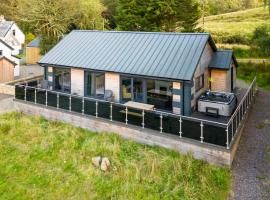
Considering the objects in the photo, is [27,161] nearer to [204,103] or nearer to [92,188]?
[92,188]

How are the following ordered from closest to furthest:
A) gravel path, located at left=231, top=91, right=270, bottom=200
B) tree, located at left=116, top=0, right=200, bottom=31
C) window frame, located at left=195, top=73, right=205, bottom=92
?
gravel path, located at left=231, top=91, right=270, bottom=200, window frame, located at left=195, top=73, right=205, bottom=92, tree, located at left=116, top=0, right=200, bottom=31

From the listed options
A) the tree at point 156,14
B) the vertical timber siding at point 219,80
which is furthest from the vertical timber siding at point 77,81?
the tree at point 156,14

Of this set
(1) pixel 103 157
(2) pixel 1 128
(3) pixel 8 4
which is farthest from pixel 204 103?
(3) pixel 8 4

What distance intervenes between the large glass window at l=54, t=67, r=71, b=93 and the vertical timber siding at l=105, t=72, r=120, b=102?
11.5 ft

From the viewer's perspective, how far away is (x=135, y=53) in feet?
67.3

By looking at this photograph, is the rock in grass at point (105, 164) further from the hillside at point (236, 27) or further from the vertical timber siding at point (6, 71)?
the hillside at point (236, 27)

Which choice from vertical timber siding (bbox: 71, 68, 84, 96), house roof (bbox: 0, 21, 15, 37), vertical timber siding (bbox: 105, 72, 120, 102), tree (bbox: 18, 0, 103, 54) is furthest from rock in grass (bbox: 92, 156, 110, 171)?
house roof (bbox: 0, 21, 15, 37)

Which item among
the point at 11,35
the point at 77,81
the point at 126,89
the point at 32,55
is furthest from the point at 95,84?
the point at 11,35

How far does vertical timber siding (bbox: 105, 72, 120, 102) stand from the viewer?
790 inches

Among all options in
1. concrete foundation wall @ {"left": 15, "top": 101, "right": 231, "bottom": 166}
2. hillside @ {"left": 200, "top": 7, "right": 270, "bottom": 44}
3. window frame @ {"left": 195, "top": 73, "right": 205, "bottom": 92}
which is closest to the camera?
concrete foundation wall @ {"left": 15, "top": 101, "right": 231, "bottom": 166}

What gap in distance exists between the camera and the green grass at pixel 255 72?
103 feet

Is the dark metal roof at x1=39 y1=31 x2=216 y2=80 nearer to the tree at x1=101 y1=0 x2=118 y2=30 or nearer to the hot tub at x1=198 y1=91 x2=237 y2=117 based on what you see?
the hot tub at x1=198 y1=91 x2=237 y2=117

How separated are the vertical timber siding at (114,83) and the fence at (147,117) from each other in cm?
193

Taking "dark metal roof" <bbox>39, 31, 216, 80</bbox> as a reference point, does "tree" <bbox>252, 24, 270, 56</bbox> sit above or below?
above
